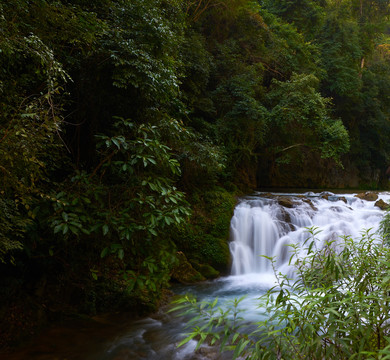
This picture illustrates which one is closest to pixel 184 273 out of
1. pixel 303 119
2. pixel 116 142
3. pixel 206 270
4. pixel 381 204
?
pixel 206 270

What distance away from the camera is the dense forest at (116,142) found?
10.5 ft

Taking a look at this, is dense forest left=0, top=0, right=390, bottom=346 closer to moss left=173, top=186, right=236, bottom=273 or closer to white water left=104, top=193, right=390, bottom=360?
moss left=173, top=186, right=236, bottom=273

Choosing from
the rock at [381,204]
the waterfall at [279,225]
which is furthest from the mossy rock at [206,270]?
the rock at [381,204]

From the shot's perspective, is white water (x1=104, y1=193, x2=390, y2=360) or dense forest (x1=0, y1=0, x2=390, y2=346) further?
white water (x1=104, y1=193, x2=390, y2=360)

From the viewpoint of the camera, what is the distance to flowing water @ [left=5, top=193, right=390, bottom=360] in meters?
3.99

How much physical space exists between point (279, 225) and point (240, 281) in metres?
2.18

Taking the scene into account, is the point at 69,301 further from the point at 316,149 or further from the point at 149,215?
the point at 316,149

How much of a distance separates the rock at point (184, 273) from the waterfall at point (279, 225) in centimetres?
113

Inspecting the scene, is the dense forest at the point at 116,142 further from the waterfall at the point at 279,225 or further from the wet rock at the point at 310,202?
the wet rock at the point at 310,202

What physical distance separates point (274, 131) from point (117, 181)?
10179 mm

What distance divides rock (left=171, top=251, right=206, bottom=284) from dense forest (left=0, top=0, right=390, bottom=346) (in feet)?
0.33

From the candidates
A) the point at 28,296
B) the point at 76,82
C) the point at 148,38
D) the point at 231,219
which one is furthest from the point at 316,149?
the point at 28,296

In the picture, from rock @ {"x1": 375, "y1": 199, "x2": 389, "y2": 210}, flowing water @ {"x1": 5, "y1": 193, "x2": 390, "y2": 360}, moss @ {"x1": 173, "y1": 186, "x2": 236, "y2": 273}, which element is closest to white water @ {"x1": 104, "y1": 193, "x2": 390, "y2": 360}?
flowing water @ {"x1": 5, "y1": 193, "x2": 390, "y2": 360}

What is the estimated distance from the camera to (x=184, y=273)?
6.85 metres
